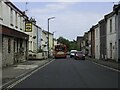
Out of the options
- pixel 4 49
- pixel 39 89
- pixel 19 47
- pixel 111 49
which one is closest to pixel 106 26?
pixel 111 49

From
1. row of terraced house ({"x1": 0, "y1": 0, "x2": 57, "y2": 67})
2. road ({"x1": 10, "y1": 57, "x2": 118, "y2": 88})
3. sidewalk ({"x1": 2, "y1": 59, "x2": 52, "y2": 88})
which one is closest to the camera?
road ({"x1": 10, "y1": 57, "x2": 118, "y2": 88})

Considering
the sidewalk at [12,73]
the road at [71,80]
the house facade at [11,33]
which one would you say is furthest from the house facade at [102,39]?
the road at [71,80]

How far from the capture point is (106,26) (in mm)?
53969

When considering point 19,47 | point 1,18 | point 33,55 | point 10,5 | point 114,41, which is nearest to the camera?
point 1,18

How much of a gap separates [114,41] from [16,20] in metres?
14.1

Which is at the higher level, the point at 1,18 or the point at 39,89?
the point at 1,18

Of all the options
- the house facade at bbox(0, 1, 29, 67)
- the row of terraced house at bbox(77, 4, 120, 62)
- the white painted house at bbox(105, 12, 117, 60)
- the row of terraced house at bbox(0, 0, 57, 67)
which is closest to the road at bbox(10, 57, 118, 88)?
Answer: the row of terraced house at bbox(0, 0, 57, 67)

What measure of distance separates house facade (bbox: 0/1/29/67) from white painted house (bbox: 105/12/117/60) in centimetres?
1186

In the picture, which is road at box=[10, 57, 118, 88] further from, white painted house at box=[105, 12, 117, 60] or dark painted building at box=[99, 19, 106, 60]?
dark painted building at box=[99, 19, 106, 60]

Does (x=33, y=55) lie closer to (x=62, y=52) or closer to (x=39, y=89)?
(x=62, y=52)

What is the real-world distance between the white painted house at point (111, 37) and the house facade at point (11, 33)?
11.9m

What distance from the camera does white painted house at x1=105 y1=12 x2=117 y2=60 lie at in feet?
152

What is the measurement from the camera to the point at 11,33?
33.9 metres

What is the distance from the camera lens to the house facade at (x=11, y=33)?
102ft
